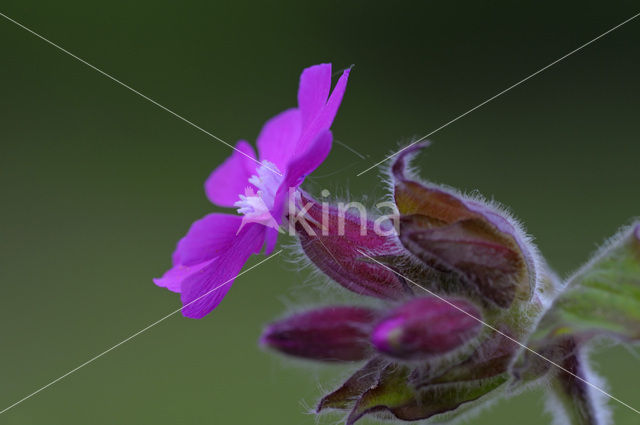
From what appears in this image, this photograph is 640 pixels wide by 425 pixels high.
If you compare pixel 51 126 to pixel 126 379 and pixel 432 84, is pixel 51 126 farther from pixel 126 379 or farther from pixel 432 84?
pixel 432 84

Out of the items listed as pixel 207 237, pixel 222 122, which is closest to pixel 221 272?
pixel 207 237

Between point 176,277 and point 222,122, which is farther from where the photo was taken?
point 222,122

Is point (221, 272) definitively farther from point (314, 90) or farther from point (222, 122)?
point (222, 122)

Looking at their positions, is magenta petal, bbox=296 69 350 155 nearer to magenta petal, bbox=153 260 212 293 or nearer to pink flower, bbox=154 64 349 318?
pink flower, bbox=154 64 349 318

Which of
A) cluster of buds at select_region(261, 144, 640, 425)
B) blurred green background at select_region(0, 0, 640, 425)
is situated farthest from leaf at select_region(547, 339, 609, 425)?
blurred green background at select_region(0, 0, 640, 425)

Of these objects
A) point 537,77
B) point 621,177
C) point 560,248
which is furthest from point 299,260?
point 537,77
